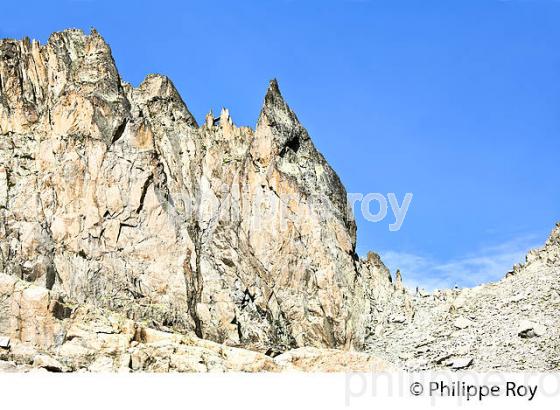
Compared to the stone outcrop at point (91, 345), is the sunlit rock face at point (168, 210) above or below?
above

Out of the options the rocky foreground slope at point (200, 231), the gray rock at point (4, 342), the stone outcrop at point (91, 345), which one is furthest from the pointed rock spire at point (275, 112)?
the gray rock at point (4, 342)

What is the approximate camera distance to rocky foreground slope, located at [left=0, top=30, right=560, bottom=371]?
6825 cm

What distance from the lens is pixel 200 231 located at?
76125 millimetres

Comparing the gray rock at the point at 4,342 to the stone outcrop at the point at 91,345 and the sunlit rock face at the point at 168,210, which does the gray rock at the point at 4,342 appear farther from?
the sunlit rock face at the point at 168,210

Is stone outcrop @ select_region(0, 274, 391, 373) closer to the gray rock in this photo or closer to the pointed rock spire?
the gray rock

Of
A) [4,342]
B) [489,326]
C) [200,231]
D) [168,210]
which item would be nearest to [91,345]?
[4,342]

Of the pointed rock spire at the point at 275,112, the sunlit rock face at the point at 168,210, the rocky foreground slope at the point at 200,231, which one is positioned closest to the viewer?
the rocky foreground slope at the point at 200,231

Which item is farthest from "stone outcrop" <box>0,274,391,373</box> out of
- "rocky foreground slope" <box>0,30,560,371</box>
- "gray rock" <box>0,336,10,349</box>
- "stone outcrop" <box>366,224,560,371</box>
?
"stone outcrop" <box>366,224,560,371</box>

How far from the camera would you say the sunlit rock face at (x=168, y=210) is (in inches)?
2726

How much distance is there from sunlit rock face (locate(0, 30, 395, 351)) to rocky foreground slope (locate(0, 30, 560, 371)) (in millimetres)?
125

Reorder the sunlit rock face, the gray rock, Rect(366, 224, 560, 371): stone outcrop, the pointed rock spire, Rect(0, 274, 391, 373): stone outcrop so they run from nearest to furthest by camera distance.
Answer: the gray rock < Rect(0, 274, 391, 373): stone outcrop < Rect(366, 224, 560, 371): stone outcrop < the sunlit rock face < the pointed rock spire

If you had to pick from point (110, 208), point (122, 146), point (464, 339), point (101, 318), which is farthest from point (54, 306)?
point (464, 339)

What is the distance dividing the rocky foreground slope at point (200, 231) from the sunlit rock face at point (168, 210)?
125 mm

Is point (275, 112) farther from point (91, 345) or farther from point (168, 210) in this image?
point (91, 345)
